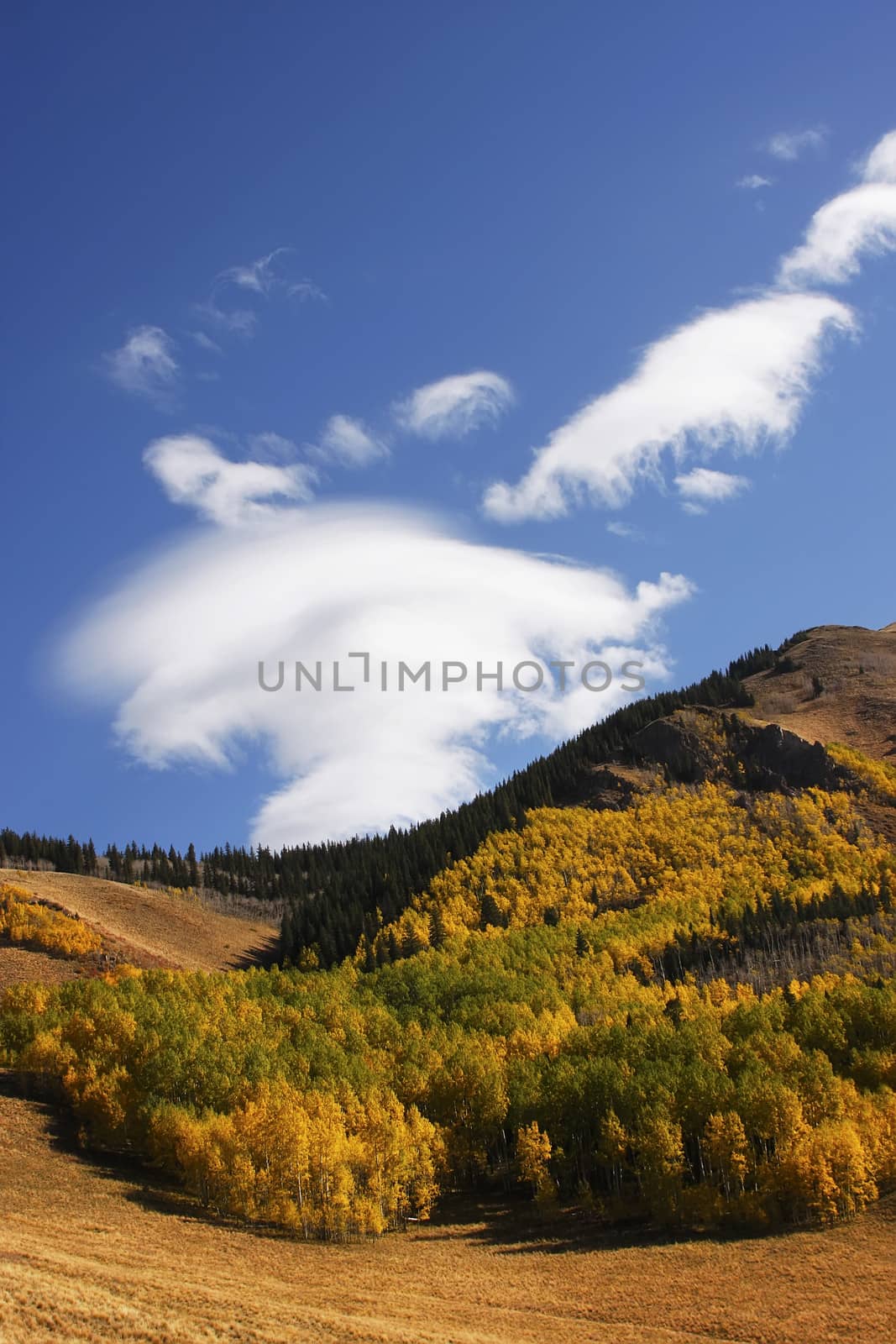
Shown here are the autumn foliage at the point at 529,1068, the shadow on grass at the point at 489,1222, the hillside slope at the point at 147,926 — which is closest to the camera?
the shadow on grass at the point at 489,1222

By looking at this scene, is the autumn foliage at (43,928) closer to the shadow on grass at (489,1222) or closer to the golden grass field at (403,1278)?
the shadow on grass at (489,1222)

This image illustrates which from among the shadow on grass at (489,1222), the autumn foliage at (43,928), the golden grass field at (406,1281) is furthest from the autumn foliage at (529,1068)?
the autumn foliage at (43,928)

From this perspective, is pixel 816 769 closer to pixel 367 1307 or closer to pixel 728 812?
pixel 728 812

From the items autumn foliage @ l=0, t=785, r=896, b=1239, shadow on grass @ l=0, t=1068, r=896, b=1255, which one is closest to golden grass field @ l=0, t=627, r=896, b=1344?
shadow on grass @ l=0, t=1068, r=896, b=1255

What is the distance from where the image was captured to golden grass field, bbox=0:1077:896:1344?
42906mm

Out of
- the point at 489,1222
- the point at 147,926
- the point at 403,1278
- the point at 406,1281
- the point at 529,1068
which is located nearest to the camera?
the point at 406,1281

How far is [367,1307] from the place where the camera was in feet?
168

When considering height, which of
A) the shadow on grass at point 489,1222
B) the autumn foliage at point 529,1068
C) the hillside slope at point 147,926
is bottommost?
the shadow on grass at point 489,1222

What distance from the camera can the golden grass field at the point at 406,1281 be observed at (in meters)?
42.9

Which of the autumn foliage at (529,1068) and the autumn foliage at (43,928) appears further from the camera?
the autumn foliage at (43,928)

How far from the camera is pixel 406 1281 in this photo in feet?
194

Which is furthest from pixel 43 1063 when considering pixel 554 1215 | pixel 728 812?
pixel 728 812

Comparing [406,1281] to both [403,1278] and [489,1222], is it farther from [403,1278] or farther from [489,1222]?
[489,1222]

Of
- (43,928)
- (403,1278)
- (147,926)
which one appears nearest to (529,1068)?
(403,1278)
